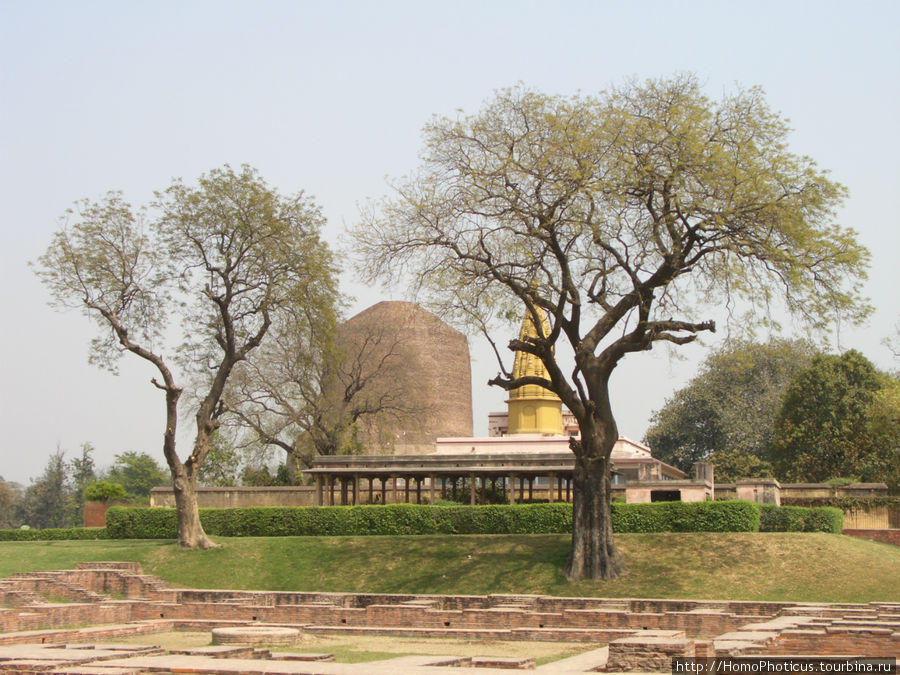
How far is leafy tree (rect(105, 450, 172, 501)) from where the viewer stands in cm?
8438

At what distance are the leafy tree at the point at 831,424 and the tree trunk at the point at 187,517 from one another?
2958 centimetres

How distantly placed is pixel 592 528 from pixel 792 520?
7454 mm

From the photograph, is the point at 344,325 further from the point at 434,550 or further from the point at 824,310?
the point at 824,310

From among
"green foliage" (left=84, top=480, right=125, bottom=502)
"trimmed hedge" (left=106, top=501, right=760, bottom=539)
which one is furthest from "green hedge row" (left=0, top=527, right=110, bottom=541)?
"green foliage" (left=84, top=480, right=125, bottom=502)

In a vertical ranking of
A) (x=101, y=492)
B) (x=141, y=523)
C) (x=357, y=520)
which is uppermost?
(x=101, y=492)

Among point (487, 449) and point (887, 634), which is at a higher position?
point (487, 449)

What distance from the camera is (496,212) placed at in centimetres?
2295

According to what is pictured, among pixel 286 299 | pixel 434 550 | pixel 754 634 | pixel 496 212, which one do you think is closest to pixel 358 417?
pixel 286 299

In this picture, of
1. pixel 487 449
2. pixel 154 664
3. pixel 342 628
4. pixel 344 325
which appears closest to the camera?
pixel 154 664

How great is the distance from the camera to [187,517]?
91.2 feet

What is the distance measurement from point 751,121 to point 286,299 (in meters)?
13.6

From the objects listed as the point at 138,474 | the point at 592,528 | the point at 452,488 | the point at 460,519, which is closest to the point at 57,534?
the point at 452,488

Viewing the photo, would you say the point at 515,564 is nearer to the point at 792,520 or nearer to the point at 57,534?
the point at 792,520

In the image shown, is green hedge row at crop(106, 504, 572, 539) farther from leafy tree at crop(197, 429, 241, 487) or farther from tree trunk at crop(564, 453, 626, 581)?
leafy tree at crop(197, 429, 241, 487)
